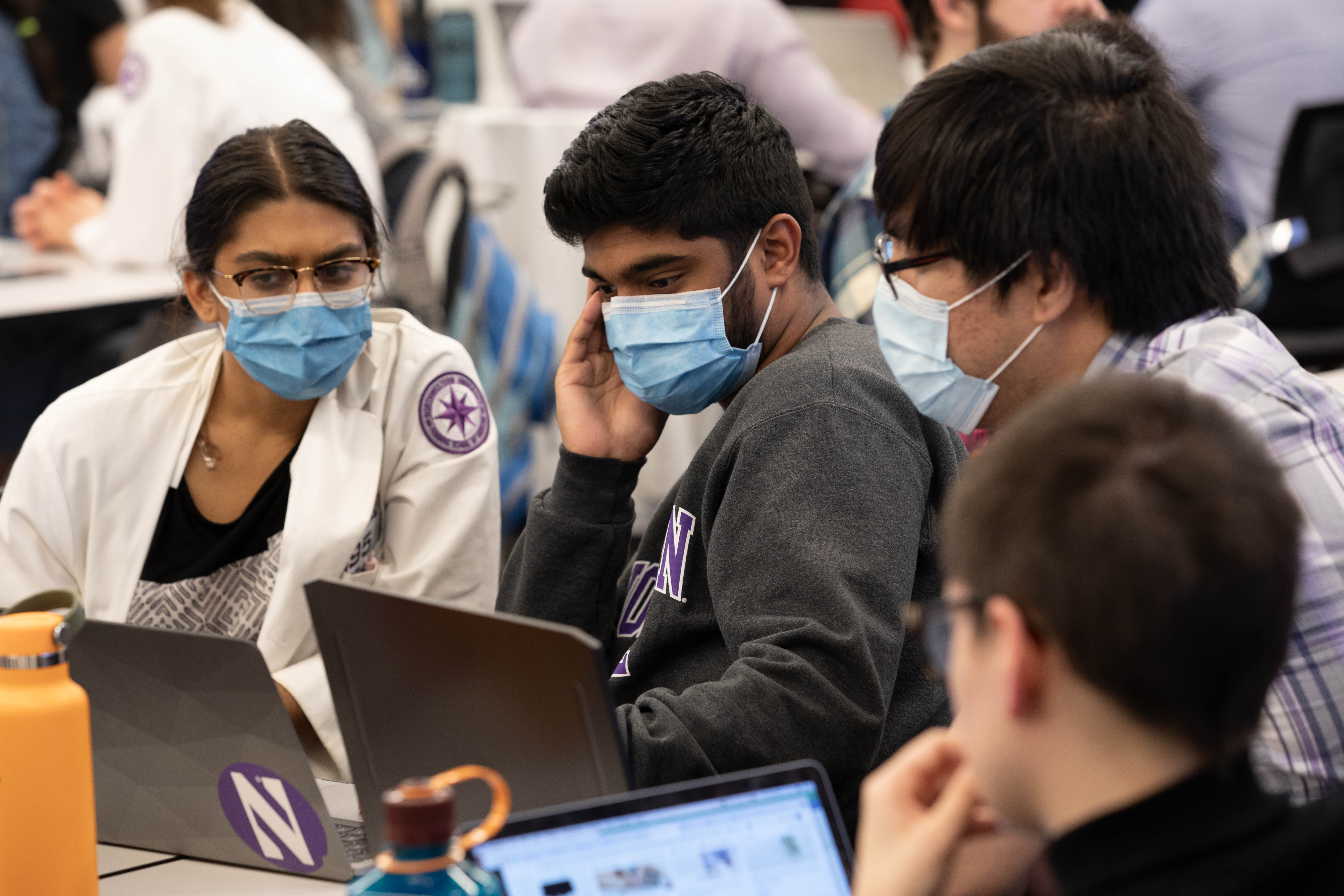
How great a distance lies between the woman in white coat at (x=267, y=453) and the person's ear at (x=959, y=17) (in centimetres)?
122

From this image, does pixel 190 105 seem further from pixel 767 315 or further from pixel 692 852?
pixel 692 852

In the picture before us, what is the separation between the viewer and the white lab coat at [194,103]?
9.69 ft

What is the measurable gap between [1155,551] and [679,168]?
0.77 m

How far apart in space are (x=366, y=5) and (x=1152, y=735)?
5.44 metres

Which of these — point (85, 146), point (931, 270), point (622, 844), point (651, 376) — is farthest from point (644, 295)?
point (85, 146)

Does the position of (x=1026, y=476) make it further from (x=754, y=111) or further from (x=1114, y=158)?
(x=754, y=111)

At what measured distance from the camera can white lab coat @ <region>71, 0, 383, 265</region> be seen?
2.95 m

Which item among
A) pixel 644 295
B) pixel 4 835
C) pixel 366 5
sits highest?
pixel 366 5

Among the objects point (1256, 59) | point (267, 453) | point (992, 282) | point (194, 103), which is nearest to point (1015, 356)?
point (992, 282)

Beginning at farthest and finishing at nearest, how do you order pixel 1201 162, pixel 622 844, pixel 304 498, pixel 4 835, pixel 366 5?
pixel 366 5 < pixel 304 498 < pixel 1201 162 < pixel 4 835 < pixel 622 844

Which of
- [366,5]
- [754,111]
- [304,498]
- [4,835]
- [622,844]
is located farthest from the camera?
[366,5]

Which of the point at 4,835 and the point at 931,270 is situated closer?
the point at 4,835

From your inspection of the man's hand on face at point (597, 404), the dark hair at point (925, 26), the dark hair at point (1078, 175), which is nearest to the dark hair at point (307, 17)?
the dark hair at point (925, 26)

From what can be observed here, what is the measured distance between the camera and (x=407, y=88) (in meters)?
5.68
